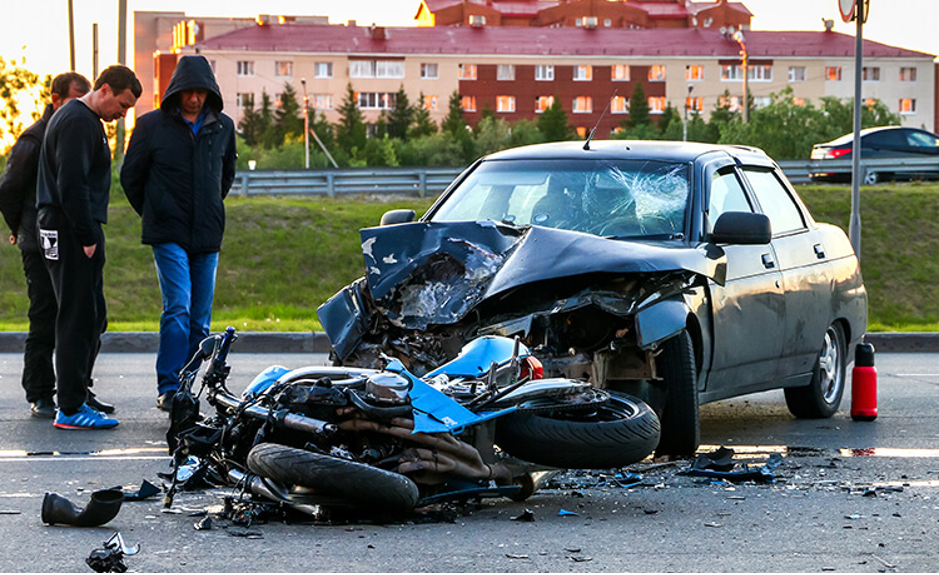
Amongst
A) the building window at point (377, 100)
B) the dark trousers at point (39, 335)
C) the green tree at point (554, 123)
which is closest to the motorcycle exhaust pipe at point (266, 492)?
the dark trousers at point (39, 335)

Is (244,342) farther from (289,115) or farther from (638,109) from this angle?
(289,115)

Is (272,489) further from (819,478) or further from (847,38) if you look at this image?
(847,38)

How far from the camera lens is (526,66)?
356ft

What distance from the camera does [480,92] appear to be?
4301 inches

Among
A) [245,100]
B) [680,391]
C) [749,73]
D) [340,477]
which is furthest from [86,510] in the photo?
[749,73]

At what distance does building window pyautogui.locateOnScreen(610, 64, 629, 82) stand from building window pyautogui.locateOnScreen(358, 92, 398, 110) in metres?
17.6

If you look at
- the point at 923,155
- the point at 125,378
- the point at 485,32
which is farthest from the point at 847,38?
the point at 125,378

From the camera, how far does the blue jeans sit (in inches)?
327

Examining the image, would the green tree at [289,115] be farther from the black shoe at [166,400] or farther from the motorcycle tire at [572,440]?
the motorcycle tire at [572,440]

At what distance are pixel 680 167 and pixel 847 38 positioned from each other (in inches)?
4341

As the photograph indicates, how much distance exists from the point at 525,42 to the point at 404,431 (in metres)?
105

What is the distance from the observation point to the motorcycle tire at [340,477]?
192 inches

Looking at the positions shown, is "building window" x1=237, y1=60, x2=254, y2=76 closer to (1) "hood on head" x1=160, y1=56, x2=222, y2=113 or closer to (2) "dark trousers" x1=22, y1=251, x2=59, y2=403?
(2) "dark trousers" x1=22, y1=251, x2=59, y2=403

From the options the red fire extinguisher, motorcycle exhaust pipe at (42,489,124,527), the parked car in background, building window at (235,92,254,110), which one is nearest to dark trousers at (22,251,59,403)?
motorcycle exhaust pipe at (42,489,124,527)
